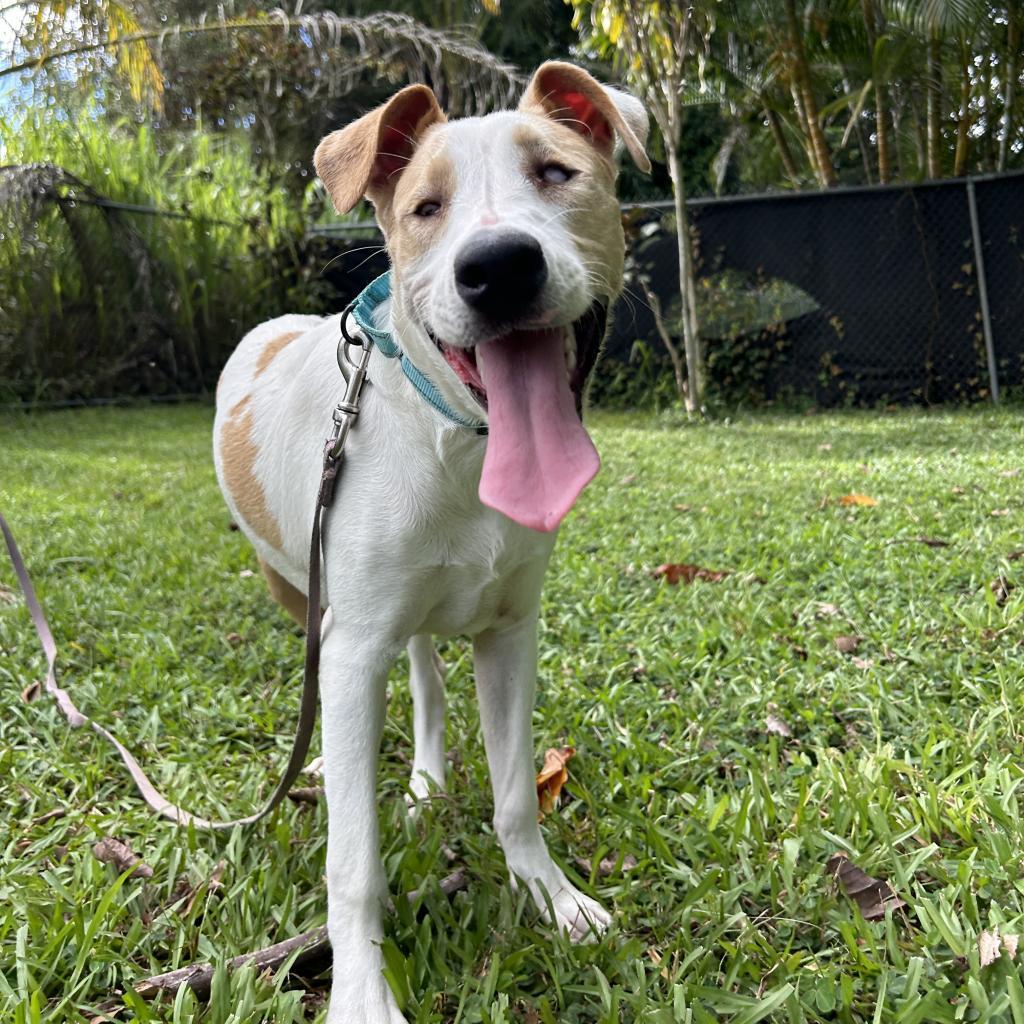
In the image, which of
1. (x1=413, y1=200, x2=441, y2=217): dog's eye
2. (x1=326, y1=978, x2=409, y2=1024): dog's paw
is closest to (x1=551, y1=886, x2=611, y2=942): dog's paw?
(x1=326, y1=978, x2=409, y2=1024): dog's paw

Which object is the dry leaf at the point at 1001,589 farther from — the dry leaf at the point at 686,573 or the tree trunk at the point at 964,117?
the tree trunk at the point at 964,117

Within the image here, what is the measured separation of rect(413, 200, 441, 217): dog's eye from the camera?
1806mm

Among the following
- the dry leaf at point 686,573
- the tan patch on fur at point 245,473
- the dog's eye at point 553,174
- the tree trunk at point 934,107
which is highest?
the tree trunk at point 934,107

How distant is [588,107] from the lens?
2.10m

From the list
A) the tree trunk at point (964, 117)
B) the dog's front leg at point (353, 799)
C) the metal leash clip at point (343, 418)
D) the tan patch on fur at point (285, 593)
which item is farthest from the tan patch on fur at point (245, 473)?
the tree trunk at point (964, 117)

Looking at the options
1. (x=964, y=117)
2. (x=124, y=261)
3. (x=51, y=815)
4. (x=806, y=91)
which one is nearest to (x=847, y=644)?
(x=51, y=815)

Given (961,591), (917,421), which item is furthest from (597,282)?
(917,421)

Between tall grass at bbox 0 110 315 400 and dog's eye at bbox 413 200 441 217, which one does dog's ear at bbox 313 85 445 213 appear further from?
tall grass at bbox 0 110 315 400

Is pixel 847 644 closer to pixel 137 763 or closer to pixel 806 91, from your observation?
pixel 137 763

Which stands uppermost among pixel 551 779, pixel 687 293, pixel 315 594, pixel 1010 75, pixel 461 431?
pixel 1010 75

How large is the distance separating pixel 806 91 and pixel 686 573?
10025 millimetres

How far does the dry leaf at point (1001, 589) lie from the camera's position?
3.30 meters

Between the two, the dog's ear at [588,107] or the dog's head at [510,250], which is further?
the dog's ear at [588,107]

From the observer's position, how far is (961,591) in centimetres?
346
